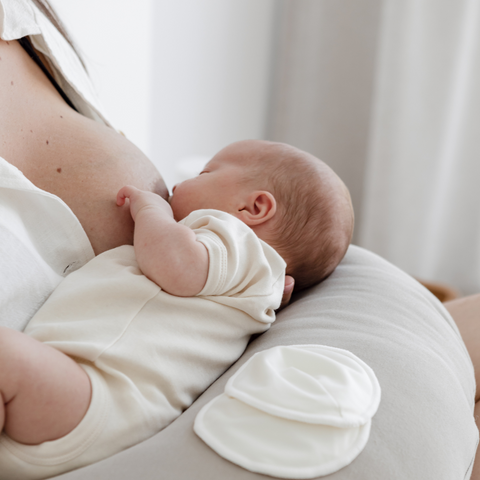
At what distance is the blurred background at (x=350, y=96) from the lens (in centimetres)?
213

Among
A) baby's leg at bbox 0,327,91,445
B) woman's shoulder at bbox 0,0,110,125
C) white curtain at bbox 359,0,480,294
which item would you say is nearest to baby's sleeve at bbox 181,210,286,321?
baby's leg at bbox 0,327,91,445

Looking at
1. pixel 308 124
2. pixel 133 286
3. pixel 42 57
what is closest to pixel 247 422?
pixel 133 286

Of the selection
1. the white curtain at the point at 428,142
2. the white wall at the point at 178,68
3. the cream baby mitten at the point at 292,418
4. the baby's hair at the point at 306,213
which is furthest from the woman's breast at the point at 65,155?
the white curtain at the point at 428,142

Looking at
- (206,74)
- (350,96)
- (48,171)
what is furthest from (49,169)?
(350,96)

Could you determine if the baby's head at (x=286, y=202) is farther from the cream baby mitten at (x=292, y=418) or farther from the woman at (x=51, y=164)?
the cream baby mitten at (x=292, y=418)

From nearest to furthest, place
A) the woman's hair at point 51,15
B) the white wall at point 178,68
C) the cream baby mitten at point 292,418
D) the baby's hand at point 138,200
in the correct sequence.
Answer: the cream baby mitten at point 292,418
the baby's hand at point 138,200
the woman's hair at point 51,15
the white wall at point 178,68

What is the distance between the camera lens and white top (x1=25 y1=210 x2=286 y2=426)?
565mm

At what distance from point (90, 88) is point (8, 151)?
367 millimetres

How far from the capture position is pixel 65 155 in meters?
0.82

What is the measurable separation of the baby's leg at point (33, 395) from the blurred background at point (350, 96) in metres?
1.41

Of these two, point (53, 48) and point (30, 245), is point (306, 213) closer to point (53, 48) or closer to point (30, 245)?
point (30, 245)

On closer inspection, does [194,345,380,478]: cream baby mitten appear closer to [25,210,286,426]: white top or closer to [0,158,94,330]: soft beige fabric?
[25,210,286,426]: white top

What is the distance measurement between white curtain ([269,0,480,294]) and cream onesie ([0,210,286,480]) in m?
1.80

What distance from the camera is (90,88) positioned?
41.7 inches
